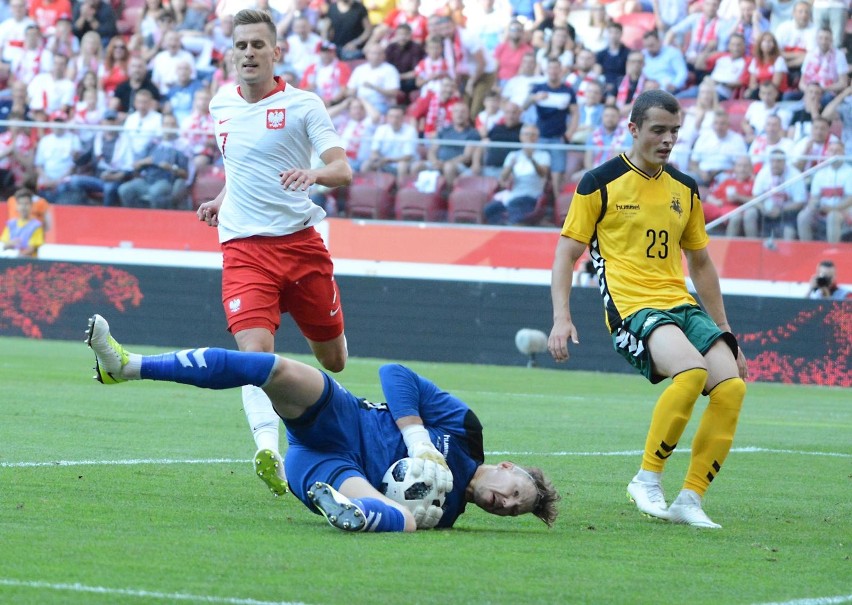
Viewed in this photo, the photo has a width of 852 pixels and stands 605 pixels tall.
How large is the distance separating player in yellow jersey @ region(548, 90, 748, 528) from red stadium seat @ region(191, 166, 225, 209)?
11.9 metres

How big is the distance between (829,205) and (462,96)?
5816 mm

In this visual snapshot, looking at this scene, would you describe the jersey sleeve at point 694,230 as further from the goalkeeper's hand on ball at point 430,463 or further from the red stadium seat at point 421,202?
the red stadium seat at point 421,202

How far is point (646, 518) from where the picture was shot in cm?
669

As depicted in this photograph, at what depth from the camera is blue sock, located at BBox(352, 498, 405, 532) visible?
5652mm

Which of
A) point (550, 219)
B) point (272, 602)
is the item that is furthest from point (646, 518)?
point (550, 219)

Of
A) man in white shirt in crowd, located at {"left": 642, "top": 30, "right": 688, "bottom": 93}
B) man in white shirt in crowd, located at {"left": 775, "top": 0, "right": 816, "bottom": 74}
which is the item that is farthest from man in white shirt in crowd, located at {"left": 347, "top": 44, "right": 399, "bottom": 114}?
man in white shirt in crowd, located at {"left": 775, "top": 0, "right": 816, "bottom": 74}

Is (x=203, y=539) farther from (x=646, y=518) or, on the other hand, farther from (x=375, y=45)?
(x=375, y=45)

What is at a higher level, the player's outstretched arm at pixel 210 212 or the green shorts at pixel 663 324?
the player's outstretched arm at pixel 210 212

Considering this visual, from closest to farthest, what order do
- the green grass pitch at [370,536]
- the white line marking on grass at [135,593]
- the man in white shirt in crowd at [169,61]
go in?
the white line marking on grass at [135,593], the green grass pitch at [370,536], the man in white shirt in crowd at [169,61]

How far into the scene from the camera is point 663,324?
6.86m

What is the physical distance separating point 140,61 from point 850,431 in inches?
525

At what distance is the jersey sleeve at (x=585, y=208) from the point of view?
7074mm

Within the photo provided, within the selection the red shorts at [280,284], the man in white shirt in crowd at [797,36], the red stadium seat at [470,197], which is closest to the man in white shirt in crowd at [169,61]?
the red stadium seat at [470,197]

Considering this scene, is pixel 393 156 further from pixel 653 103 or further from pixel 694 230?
pixel 653 103
